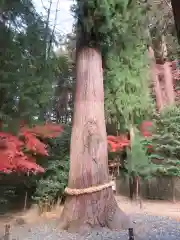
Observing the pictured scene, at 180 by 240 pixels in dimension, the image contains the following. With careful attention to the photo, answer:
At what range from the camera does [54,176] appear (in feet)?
24.4

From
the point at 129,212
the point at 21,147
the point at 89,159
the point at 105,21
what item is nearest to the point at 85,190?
the point at 89,159

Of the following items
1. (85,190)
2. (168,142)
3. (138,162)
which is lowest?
(85,190)

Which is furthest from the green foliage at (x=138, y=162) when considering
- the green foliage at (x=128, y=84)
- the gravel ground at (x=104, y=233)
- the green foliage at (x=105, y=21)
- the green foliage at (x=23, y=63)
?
the green foliage at (x=105, y=21)

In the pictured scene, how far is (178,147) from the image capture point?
9.03m

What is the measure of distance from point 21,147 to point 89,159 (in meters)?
1.63

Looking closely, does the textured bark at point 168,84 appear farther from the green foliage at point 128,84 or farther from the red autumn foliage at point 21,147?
the red autumn foliage at point 21,147

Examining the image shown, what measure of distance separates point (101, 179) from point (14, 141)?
186 centimetres

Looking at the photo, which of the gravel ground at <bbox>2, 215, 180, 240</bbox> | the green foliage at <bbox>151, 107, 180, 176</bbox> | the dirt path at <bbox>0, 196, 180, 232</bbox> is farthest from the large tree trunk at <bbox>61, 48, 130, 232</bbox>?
the green foliage at <bbox>151, 107, 180, 176</bbox>

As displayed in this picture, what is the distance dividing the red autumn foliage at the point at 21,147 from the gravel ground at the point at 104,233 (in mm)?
1148

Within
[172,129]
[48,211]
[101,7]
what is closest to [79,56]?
[101,7]

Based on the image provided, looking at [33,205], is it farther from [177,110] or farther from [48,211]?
[177,110]

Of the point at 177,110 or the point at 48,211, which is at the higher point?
the point at 177,110

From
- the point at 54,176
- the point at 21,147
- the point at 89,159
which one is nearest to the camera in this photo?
the point at 89,159

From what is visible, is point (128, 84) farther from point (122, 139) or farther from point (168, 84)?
point (168, 84)
